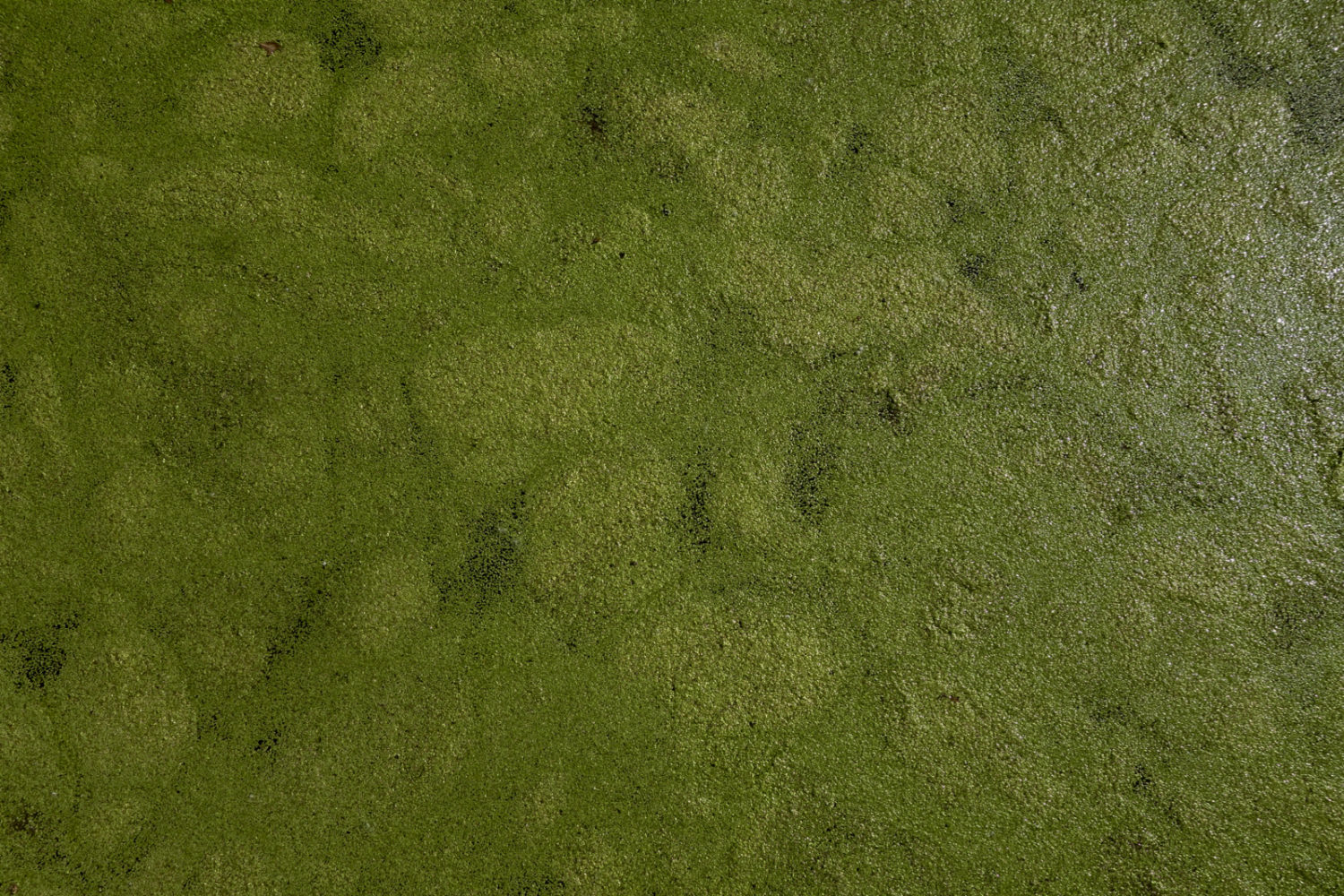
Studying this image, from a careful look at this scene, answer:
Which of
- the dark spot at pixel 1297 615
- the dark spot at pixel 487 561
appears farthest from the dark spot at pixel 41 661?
the dark spot at pixel 1297 615

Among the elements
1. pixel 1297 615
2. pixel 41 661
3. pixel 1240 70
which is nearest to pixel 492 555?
pixel 41 661

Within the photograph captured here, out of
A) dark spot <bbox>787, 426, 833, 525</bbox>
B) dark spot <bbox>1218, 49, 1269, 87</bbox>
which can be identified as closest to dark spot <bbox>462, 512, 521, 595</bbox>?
dark spot <bbox>787, 426, 833, 525</bbox>

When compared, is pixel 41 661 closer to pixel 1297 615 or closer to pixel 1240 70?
pixel 1297 615

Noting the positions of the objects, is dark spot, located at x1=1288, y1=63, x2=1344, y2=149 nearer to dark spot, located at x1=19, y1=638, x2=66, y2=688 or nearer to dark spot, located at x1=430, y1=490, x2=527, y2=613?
dark spot, located at x1=430, y1=490, x2=527, y2=613

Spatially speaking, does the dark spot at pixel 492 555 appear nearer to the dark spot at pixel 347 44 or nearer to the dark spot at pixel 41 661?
the dark spot at pixel 41 661

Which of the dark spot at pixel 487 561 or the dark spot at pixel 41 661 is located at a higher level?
the dark spot at pixel 487 561

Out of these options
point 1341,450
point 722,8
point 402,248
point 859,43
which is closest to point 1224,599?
point 1341,450

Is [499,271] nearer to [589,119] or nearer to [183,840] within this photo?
[589,119]
